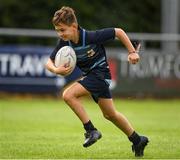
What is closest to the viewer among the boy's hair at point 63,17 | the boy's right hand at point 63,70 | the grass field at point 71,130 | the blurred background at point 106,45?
the boy's right hand at point 63,70

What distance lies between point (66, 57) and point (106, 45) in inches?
618

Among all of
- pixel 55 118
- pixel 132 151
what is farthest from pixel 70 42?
pixel 55 118

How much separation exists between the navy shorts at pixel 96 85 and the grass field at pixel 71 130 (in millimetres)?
797

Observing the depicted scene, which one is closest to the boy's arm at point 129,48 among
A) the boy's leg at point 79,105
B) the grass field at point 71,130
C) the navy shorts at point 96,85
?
the navy shorts at point 96,85

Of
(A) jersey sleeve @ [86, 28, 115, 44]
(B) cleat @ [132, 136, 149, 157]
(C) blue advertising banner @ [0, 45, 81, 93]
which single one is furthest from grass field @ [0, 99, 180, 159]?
(A) jersey sleeve @ [86, 28, 115, 44]

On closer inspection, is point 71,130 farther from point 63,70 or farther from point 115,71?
point 115,71

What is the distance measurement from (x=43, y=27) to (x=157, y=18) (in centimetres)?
479

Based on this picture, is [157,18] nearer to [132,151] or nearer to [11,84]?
[11,84]

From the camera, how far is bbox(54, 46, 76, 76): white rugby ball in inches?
384

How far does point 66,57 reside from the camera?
974 cm

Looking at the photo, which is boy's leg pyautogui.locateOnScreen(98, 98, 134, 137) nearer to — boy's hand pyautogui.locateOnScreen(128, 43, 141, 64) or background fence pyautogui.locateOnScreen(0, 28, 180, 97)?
boy's hand pyautogui.locateOnScreen(128, 43, 141, 64)

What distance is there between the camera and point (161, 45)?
25.3 metres

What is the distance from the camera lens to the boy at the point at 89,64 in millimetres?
9883

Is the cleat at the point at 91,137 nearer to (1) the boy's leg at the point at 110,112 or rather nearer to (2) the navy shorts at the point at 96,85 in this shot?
(1) the boy's leg at the point at 110,112
